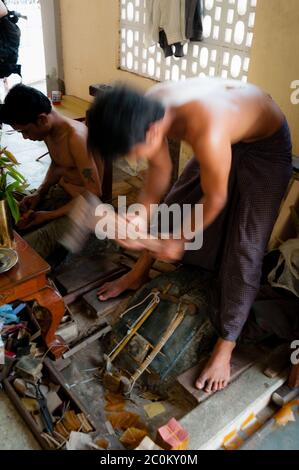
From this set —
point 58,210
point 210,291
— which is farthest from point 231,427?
point 58,210

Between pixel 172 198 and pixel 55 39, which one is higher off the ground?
pixel 55 39

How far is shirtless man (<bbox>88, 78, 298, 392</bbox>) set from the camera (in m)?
1.40

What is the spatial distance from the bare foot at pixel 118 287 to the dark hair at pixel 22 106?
1145 millimetres

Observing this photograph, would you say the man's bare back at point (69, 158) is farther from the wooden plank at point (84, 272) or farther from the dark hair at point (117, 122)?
the dark hair at point (117, 122)

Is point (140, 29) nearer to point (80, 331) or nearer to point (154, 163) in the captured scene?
point (154, 163)

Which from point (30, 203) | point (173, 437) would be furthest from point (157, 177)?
point (30, 203)

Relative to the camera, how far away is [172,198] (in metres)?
2.48

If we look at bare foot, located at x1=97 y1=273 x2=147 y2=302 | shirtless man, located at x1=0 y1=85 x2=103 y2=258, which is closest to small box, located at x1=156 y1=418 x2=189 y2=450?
bare foot, located at x1=97 y1=273 x2=147 y2=302

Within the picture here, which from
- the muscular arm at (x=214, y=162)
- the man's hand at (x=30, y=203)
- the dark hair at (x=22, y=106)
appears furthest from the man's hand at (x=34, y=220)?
the muscular arm at (x=214, y=162)

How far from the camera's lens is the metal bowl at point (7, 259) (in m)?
2.02

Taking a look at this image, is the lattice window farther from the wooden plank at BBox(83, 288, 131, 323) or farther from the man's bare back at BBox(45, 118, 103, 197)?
the wooden plank at BBox(83, 288, 131, 323)

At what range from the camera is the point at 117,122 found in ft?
4.41

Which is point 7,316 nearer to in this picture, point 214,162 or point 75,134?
point 75,134
